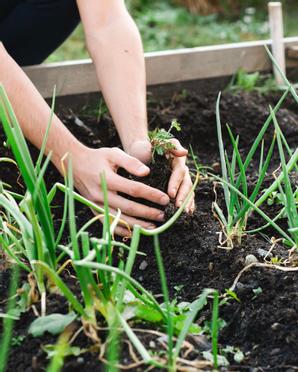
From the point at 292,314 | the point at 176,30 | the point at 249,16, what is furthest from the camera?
the point at 249,16

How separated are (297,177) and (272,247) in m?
0.56

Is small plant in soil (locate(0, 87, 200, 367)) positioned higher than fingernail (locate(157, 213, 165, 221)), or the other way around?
small plant in soil (locate(0, 87, 200, 367))

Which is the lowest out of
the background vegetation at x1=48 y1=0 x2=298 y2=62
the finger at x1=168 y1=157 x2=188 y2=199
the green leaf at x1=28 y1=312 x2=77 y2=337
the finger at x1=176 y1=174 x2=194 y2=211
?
the background vegetation at x1=48 y1=0 x2=298 y2=62

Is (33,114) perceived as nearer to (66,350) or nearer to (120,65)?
(120,65)

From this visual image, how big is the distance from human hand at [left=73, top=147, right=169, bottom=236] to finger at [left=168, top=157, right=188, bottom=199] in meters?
0.03

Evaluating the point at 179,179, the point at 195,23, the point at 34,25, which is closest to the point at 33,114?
the point at 179,179

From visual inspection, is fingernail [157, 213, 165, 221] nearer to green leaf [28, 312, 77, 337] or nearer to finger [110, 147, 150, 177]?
finger [110, 147, 150, 177]

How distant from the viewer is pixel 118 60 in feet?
7.57

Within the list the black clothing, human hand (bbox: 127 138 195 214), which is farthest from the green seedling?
the black clothing

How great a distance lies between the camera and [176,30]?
4840 mm

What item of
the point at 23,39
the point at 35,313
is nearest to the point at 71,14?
the point at 23,39

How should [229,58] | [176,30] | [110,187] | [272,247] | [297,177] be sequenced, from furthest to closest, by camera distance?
1. [176,30]
2. [229,58]
3. [297,177]
4. [110,187]
5. [272,247]

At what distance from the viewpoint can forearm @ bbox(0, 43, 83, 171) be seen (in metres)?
1.94

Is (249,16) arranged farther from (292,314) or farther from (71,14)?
(292,314)
